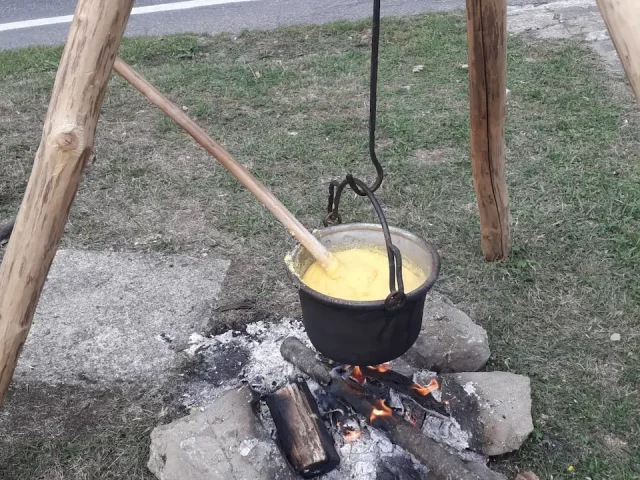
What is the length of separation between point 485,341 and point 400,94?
280 centimetres

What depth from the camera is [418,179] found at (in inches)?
155

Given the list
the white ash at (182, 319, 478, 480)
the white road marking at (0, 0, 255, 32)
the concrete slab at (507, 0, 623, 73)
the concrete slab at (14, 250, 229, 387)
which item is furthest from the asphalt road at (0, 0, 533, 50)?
the white ash at (182, 319, 478, 480)

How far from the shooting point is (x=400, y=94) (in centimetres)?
500

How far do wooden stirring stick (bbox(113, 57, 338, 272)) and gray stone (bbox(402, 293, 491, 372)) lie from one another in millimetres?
750

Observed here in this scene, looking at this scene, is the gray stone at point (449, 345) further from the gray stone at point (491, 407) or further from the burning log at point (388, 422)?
the burning log at point (388, 422)

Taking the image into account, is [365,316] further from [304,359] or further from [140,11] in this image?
[140,11]

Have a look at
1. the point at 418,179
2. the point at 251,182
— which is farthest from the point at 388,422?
the point at 418,179

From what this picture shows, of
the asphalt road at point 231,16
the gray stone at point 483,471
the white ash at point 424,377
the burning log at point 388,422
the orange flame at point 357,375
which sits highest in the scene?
the burning log at point 388,422

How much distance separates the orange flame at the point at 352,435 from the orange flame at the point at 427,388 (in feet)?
0.87

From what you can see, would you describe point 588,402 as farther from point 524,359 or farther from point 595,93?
point 595,93

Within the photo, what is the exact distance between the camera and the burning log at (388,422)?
2041 mm

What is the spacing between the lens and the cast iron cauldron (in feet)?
6.05

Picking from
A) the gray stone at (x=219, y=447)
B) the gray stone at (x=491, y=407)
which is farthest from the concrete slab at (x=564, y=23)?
the gray stone at (x=219, y=447)

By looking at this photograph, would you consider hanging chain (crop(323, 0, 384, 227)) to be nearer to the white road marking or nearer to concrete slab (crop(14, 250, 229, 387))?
concrete slab (crop(14, 250, 229, 387))
